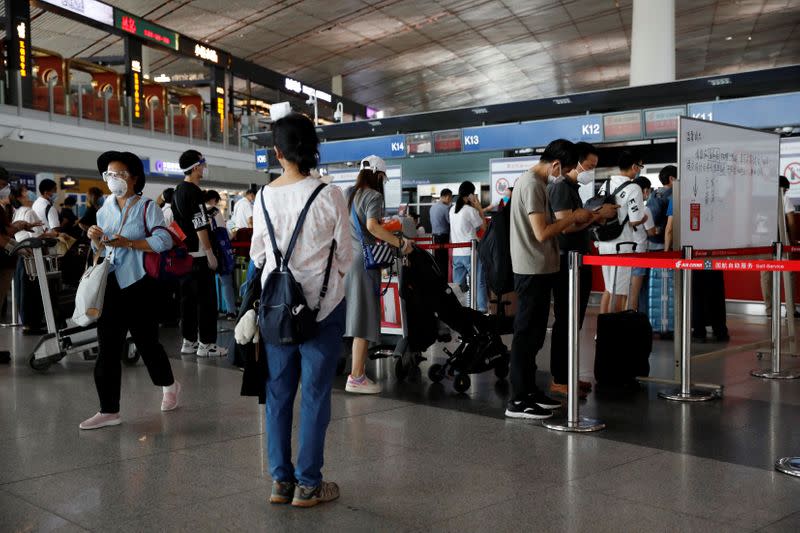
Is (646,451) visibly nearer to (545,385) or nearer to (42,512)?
(545,385)

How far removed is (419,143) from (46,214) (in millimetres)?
7065

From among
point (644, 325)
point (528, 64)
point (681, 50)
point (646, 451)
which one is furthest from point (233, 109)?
point (646, 451)

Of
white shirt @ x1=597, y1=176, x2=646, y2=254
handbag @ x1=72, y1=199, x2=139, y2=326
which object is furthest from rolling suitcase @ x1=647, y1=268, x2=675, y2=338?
handbag @ x1=72, y1=199, x2=139, y2=326

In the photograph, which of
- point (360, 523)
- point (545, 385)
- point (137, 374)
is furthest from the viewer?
point (137, 374)

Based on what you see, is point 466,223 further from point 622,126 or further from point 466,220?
point 622,126

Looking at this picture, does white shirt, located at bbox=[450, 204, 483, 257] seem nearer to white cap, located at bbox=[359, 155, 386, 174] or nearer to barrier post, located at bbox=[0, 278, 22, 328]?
white cap, located at bbox=[359, 155, 386, 174]

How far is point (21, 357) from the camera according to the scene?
289 inches

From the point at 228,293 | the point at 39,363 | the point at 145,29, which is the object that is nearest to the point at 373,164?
the point at 39,363

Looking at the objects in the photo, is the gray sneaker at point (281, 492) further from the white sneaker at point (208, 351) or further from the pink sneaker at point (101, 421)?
the white sneaker at point (208, 351)

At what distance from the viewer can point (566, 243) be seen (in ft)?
17.4

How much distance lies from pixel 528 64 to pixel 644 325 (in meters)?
25.4

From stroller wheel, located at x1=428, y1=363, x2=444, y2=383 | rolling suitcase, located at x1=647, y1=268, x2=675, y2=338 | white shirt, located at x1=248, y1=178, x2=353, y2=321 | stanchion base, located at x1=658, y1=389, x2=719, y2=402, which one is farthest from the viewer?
rolling suitcase, located at x1=647, y1=268, x2=675, y2=338

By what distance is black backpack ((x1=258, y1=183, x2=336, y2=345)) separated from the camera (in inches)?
120

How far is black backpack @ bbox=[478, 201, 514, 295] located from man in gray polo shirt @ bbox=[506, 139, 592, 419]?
1.98ft
